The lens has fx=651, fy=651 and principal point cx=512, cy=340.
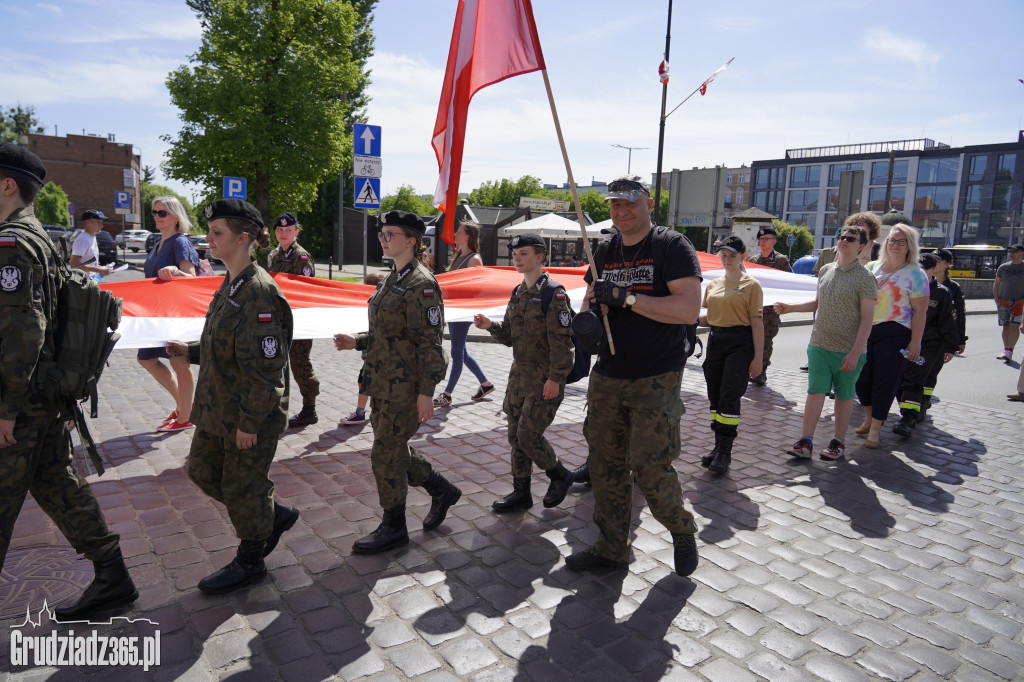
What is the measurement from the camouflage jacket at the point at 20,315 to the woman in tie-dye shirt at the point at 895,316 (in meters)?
6.59

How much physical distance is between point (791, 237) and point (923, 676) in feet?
190

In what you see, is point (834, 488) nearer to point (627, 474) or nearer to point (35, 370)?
point (627, 474)

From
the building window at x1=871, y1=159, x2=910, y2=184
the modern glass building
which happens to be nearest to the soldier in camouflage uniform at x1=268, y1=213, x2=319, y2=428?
the modern glass building

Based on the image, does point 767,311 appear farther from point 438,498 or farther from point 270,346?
point 270,346

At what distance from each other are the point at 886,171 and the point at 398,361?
305ft

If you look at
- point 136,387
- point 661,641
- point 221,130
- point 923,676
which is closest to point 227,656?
point 661,641

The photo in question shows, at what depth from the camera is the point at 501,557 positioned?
4.07 m

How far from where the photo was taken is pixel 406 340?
4.04 m

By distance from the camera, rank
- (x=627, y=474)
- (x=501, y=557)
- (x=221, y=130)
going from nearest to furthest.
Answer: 1. (x=627, y=474)
2. (x=501, y=557)
3. (x=221, y=130)

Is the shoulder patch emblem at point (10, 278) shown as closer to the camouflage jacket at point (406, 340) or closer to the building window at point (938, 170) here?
the camouflage jacket at point (406, 340)

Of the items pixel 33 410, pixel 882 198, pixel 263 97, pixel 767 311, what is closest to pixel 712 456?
pixel 767 311

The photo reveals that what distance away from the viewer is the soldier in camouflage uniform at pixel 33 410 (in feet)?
9.27

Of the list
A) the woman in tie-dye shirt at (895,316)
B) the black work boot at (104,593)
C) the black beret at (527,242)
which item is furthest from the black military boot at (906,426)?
the black work boot at (104,593)

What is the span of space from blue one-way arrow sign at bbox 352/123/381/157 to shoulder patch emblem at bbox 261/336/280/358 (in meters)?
9.69
